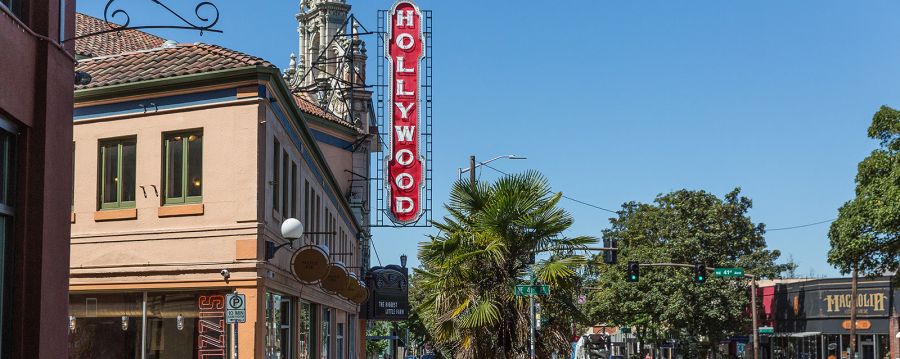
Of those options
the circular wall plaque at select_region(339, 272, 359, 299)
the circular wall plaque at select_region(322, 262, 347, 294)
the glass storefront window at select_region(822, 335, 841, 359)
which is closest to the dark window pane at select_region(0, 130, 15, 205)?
the circular wall plaque at select_region(322, 262, 347, 294)

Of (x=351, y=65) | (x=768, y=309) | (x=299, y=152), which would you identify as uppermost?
(x=351, y=65)

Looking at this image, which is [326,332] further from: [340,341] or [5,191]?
[5,191]

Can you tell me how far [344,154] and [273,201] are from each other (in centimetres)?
2869

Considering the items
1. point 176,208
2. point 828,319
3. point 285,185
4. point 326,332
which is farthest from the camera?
point 828,319

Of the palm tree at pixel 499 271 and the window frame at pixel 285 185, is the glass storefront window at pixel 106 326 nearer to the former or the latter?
the window frame at pixel 285 185

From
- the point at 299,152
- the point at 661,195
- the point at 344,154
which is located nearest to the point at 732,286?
the point at 661,195

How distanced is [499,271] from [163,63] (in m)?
7.57

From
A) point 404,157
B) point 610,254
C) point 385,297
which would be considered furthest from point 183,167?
point 385,297

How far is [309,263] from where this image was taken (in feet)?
70.0

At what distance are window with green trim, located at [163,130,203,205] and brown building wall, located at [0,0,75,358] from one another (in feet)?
25.8

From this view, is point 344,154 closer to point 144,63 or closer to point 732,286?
point 732,286

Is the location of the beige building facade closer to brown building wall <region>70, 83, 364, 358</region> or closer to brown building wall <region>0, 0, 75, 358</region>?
brown building wall <region>70, 83, 364, 358</region>

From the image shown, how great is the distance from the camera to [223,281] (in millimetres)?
19781

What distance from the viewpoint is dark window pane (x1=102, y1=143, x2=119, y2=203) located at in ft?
67.8
